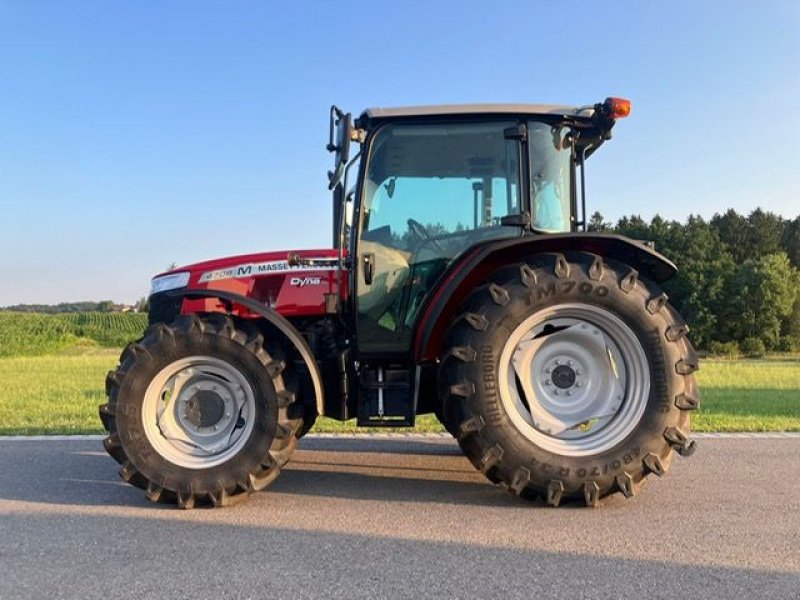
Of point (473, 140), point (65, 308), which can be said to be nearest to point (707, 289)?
point (473, 140)

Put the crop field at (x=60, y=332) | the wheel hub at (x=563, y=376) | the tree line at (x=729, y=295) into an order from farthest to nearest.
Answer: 1. the tree line at (x=729, y=295)
2. the crop field at (x=60, y=332)
3. the wheel hub at (x=563, y=376)

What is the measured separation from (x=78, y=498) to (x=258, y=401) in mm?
1300

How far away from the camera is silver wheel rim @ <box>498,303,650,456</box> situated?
12.3 feet

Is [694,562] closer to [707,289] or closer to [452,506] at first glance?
[452,506]

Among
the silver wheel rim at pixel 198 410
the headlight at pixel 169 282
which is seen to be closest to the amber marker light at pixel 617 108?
the silver wheel rim at pixel 198 410

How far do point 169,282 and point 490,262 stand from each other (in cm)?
224

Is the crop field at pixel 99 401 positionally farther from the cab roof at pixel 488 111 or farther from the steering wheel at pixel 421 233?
the cab roof at pixel 488 111

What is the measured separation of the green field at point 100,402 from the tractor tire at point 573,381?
2.87m

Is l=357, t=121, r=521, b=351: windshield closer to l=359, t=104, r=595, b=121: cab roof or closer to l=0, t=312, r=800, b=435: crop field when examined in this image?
l=359, t=104, r=595, b=121: cab roof

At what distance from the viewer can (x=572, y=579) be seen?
2.69 metres

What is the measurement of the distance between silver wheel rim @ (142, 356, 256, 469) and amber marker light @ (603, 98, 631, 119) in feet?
8.60

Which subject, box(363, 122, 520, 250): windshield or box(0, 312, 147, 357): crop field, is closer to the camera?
box(363, 122, 520, 250): windshield

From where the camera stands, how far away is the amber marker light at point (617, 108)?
12.3 ft

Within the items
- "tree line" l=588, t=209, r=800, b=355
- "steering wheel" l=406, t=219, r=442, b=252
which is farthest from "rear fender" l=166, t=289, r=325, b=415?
"tree line" l=588, t=209, r=800, b=355
